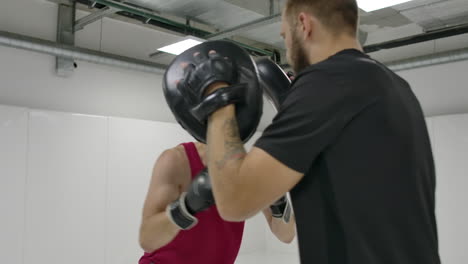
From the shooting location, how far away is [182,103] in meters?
1.24

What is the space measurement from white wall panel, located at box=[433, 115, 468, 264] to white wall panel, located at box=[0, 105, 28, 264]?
4614 mm

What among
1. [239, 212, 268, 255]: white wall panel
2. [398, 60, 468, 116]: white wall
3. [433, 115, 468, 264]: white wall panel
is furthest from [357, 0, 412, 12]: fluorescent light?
[239, 212, 268, 255]: white wall panel

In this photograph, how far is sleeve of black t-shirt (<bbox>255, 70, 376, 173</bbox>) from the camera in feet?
2.90

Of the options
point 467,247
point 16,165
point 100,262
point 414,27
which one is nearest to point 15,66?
point 16,165

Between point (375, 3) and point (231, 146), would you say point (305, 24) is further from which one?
point (375, 3)

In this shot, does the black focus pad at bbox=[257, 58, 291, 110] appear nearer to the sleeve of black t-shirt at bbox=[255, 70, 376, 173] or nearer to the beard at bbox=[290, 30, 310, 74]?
the beard at bbox=[290, 30, 310, 74]

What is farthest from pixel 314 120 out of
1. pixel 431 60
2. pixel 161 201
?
pixel 431 60

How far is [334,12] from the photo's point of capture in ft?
3.38

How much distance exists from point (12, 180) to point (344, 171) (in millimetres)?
4111

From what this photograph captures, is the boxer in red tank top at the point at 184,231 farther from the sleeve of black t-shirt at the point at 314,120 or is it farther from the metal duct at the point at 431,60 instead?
the metal duct at the point at 431,60

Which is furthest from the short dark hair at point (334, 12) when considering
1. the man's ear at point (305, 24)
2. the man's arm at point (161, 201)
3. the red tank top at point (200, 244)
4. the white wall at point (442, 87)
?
the white wall at point (442, 87)

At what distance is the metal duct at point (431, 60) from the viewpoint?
5.09 meters

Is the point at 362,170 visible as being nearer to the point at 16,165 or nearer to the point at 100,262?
the point at 16,165

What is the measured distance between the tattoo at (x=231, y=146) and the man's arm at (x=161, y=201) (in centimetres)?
49
